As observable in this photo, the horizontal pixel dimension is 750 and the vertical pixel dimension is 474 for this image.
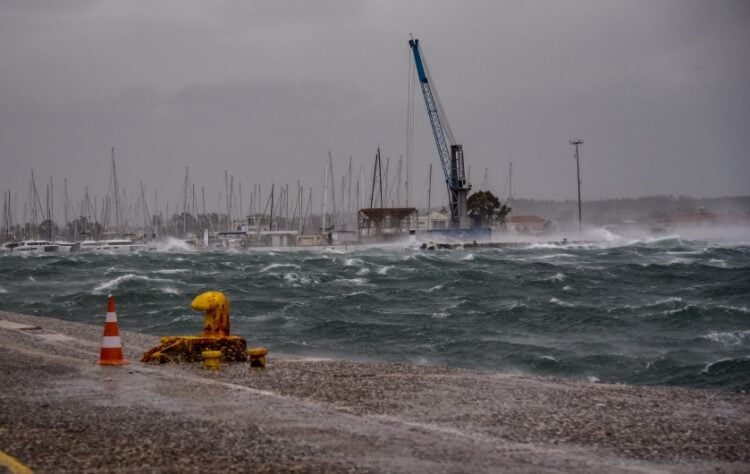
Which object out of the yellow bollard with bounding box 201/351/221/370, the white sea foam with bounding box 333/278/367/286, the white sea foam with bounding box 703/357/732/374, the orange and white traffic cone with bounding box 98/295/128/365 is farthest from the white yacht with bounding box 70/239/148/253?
A: the yellow bollard with bounding box 201/351/221/370

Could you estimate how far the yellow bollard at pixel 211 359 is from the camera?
1010 cm

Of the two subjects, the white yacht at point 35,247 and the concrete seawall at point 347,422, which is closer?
the concrete seawall at point 347,422

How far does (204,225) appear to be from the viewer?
→ 14062 centimetres

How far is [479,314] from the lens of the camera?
2803 cm

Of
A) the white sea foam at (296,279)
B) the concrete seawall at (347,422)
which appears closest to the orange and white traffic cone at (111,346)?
the concrete seawall at (347,422)

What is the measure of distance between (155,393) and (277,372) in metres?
2.13

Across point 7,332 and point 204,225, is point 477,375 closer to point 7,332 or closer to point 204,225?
point 7,332

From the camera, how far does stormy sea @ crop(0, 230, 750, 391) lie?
64.3ft

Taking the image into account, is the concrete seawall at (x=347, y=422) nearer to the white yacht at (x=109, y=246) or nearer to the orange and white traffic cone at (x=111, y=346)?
the orange and white traffic cone at (x=111, y=346)

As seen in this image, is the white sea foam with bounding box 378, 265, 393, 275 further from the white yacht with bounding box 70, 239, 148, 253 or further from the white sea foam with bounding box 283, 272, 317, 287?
the white yacht with bounding box 70, 239, 148, 253

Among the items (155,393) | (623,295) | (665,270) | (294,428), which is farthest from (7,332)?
(665,270)

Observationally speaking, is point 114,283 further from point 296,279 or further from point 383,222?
point 383,222

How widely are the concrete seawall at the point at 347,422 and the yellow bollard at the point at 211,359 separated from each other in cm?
13

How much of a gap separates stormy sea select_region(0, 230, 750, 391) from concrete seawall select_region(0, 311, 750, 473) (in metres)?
9.14
